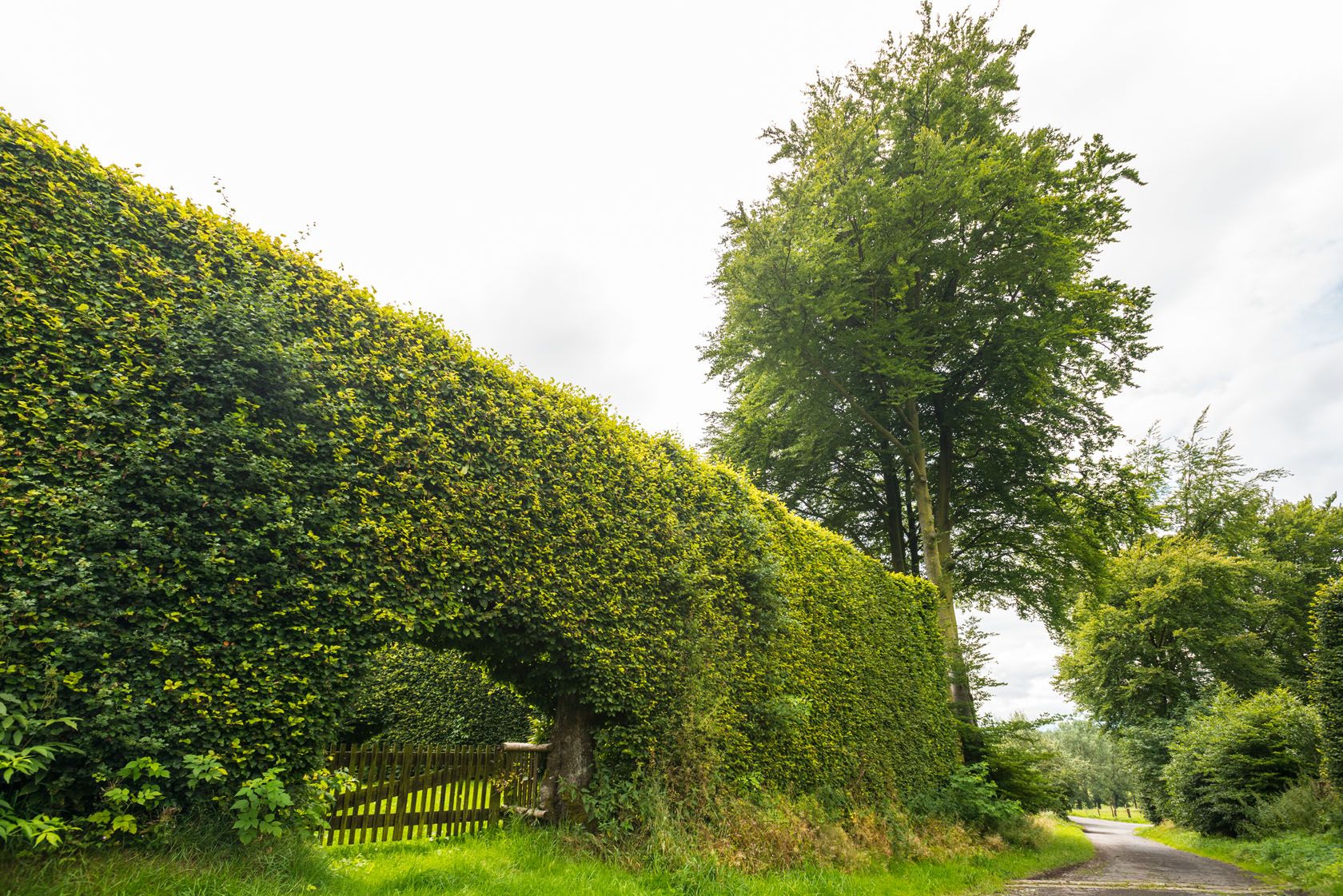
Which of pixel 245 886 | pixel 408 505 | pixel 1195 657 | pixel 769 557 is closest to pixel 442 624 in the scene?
pixel 408 505

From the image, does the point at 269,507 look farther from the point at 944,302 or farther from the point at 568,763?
the point at 944,302

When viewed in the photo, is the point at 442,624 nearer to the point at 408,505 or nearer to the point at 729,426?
the point at 408,505

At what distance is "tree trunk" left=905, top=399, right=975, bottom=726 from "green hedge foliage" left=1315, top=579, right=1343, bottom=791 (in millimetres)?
6135

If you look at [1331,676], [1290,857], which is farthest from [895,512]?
[1290,857]

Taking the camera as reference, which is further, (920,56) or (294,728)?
(920,56)

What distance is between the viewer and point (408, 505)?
16.6ft

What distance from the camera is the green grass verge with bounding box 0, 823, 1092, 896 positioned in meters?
3.31

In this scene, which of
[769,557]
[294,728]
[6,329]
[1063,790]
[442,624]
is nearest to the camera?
[6,329]

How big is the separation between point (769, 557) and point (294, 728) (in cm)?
600

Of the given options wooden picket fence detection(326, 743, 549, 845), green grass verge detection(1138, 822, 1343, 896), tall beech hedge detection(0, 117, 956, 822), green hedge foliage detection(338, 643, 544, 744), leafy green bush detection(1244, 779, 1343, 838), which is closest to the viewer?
tall beech hedge detection(0, 117, 956, 822)

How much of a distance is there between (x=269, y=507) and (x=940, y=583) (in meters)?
14.1

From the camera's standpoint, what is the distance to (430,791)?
7.42m

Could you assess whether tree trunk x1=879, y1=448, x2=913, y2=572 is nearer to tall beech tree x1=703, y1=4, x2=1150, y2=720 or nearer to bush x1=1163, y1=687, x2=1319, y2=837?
tall beech tree x1=703, y1=4, x2=1150, y2=720

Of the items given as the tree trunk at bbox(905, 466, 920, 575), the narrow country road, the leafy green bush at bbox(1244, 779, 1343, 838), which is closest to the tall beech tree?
the tree trunk at bbox(905, 466, 920, 575)
